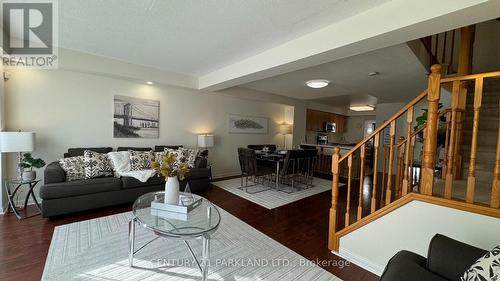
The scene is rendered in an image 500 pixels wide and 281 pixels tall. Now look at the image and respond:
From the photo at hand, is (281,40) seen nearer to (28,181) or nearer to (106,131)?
(106,131)

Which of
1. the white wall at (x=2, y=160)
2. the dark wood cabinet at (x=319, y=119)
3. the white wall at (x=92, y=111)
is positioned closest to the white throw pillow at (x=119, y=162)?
the white wall at (x=92, y=111)

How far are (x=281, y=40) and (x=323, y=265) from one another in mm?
2640

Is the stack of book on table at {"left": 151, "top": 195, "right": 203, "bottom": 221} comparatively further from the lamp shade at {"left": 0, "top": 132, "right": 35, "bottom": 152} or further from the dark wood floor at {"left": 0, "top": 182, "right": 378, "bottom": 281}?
the lamp shade at {"left": 0, "top": 132, "right": 35, "bottom": 152}

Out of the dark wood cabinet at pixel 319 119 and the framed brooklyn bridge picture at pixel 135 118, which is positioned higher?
the dark wood cabinet at pixel 319 119

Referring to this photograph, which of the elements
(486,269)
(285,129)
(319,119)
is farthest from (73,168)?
(319,119)

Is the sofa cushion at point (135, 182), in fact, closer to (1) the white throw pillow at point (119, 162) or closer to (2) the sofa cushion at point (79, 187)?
(2) the sofa cushion at point (79, 187)

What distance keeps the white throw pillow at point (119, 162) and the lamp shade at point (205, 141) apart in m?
1.63

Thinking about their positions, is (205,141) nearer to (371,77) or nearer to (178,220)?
(178,220)

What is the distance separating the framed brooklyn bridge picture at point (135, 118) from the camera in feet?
13.7

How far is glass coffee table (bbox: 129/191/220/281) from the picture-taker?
1714 millimetres

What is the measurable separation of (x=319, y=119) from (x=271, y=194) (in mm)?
5112

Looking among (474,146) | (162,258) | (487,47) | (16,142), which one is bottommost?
(162,258)

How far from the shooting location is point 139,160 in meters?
3.88

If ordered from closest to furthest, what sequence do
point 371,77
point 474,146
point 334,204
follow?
point 474,146 → point 334,204 → point 371,77
